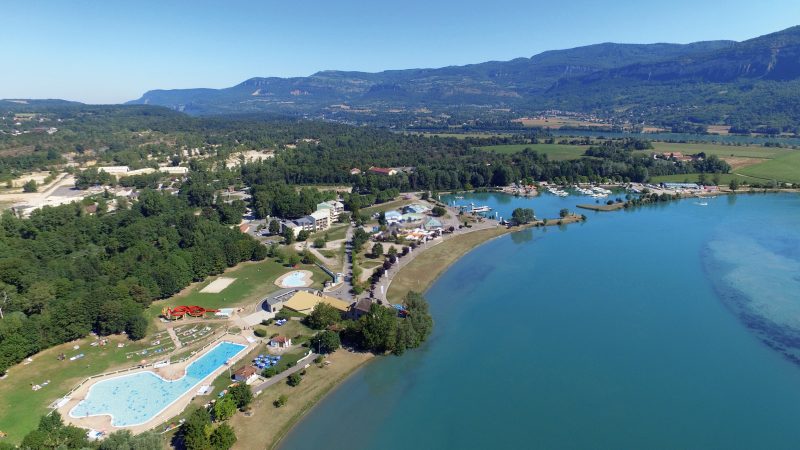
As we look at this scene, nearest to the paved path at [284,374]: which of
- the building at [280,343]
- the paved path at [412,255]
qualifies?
the building at [280,343]

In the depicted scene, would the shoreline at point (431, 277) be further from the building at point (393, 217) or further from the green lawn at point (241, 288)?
the green lawn at point (241, 288)

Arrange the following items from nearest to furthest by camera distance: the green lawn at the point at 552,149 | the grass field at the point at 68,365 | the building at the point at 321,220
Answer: the grass field at the point at 68,365 → the building at the point at 321,220 → the green lawn at the point at 552,149

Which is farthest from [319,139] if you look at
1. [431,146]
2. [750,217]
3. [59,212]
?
[750,217]

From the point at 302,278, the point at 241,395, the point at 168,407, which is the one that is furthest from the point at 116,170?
the point at 241,395

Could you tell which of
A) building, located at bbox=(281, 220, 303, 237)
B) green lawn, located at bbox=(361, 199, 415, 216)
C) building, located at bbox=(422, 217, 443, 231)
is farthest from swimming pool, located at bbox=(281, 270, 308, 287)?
green lawn, located at bbox=(361, 199, 415, 216)

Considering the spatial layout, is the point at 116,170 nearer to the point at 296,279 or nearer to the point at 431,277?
the point at 296,279

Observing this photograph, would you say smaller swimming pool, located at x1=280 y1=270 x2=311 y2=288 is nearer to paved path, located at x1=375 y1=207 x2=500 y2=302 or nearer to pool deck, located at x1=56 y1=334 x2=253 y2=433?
paved path, located at x1=375 y1=207 x2=500 y2=302
